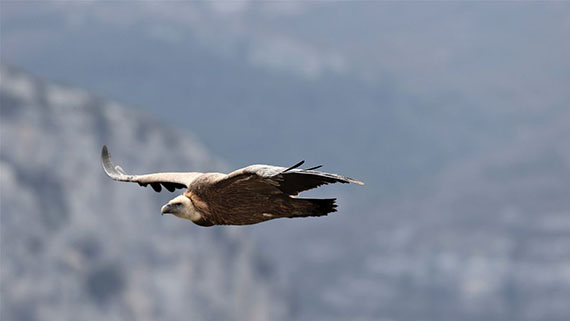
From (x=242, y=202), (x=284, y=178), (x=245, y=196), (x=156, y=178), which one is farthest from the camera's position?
(x=156, y=178)

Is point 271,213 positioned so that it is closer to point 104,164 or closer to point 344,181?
point 344,181

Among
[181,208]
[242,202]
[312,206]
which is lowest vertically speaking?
[181,208]

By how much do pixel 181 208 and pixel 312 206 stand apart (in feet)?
6.71

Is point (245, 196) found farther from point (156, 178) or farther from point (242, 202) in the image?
point (156, 178)

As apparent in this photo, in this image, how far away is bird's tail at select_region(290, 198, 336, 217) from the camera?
1908cm

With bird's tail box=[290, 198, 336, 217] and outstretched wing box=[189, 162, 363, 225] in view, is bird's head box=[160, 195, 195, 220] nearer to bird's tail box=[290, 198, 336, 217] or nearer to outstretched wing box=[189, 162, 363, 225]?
outstretched wing box=[189, 162, 363, 225]

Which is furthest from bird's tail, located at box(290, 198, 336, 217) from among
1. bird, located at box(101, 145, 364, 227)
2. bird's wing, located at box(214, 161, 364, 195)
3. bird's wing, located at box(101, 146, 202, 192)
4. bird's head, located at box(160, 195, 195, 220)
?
bird's wing, located at box(101, 146, 202, 192)

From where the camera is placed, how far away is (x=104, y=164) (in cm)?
2303

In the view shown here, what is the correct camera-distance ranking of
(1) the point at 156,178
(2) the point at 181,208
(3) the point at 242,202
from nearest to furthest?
(3) the point at 242,202 → (2) the point at 181,208 → (1) the point at 156,178

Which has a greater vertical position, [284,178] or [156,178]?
[156,178]

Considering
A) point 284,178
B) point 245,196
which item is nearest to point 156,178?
point 245,196

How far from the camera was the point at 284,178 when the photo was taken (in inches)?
718

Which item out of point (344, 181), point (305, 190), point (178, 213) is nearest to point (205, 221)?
point (178, 213)

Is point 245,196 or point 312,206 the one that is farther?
point 312,206
